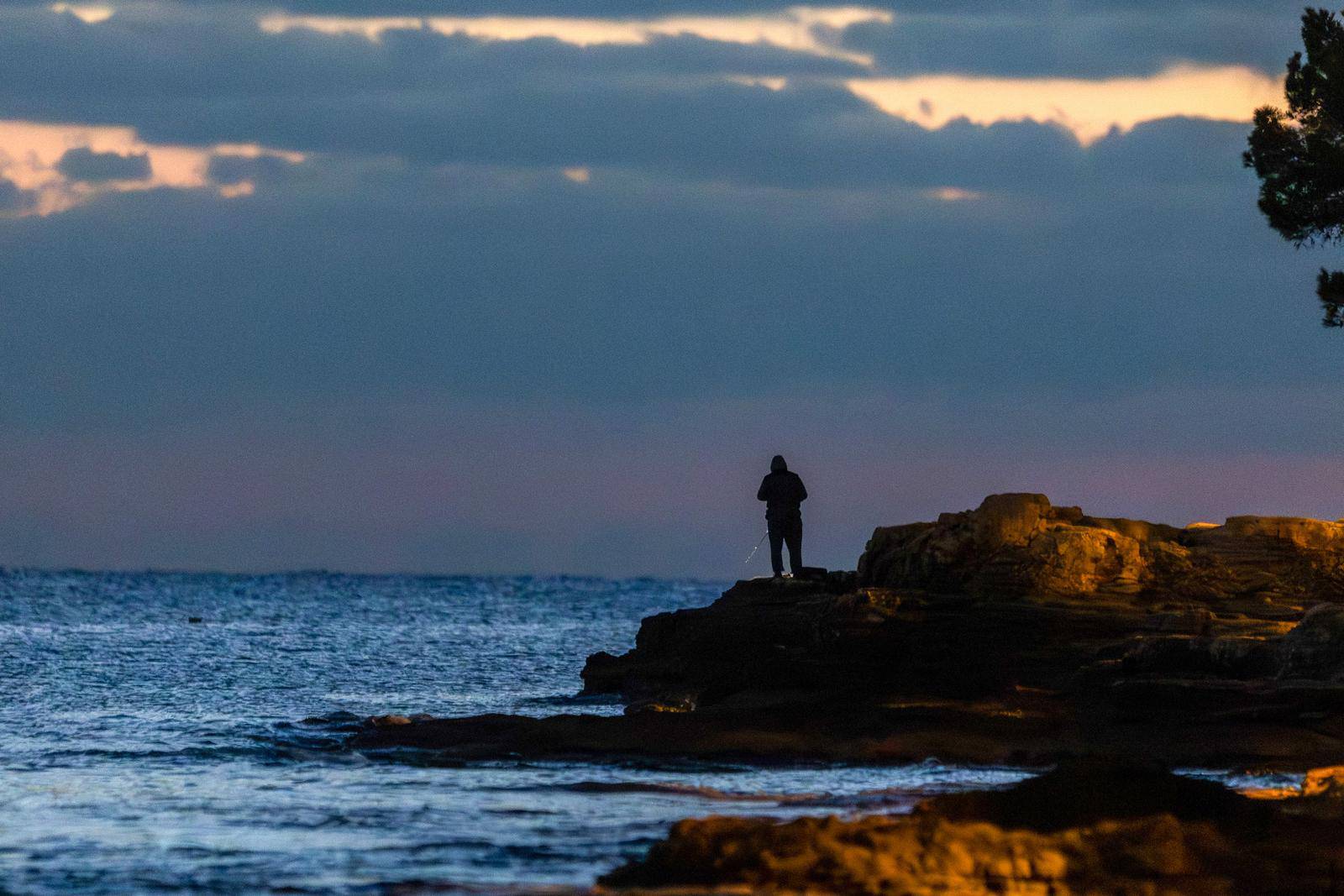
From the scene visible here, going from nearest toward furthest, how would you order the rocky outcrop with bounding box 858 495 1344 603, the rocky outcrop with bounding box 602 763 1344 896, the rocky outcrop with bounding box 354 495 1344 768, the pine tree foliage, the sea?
the rocky outcrop with bounding box 602 763 1344 896 < the sea < the rocky outcrop with bounding box 354 495 1344 768 < the rocky outcrop with bounding box 858 495 1344 603 < the pine tree foliage

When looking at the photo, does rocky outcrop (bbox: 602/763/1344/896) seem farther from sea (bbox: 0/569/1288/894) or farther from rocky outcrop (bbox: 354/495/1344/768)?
rocky outcrop (bbox: 354/495/1344/768)

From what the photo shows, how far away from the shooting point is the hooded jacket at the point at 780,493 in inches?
1212

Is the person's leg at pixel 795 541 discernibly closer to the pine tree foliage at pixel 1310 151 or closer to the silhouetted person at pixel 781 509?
the silhouetted person at pixel 781 509

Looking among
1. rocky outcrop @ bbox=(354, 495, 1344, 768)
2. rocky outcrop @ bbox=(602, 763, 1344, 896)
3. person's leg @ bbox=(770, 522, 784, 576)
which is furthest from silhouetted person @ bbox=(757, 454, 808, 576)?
rocky outcrop @ bbox=(602, 763, 1344, 896)

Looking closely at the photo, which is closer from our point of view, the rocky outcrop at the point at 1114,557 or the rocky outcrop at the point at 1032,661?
A: the rocky outcrop at the point at 1032,661

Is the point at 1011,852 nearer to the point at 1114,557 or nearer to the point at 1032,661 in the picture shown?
the point at 1032,661

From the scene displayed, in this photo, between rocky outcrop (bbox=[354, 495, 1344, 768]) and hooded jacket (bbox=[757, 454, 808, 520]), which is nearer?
rocky outcrop (bbox=[354, 495, 1344, 768])

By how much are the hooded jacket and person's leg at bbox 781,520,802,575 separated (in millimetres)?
213

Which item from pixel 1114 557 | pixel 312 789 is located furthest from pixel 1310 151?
pixel 312 789

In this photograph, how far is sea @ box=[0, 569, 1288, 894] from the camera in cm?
1395

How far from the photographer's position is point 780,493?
1212 inches

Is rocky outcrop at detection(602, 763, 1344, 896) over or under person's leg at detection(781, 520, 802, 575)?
under

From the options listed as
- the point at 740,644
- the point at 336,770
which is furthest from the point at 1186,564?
the point at 336,770

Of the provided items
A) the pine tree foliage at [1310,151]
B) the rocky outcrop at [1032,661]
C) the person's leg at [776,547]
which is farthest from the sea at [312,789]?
the pine tree foliage at [1310,151]
